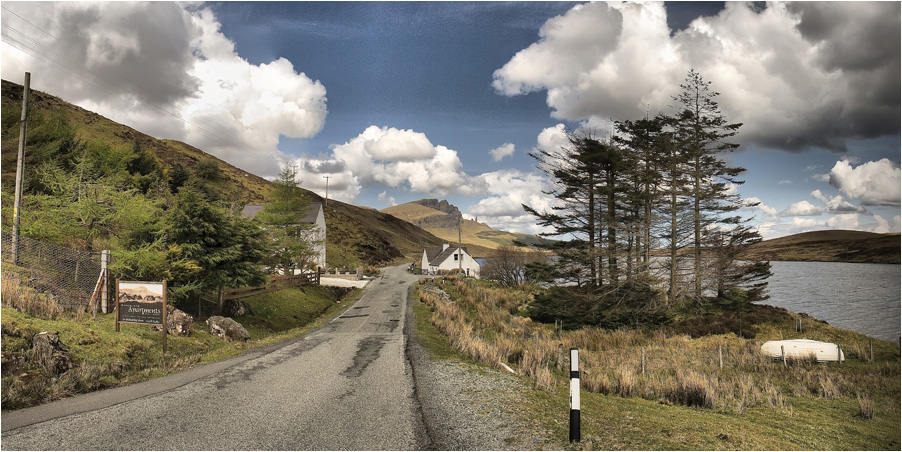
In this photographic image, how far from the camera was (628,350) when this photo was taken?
770 inches

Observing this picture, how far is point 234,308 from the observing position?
20797 millimetres

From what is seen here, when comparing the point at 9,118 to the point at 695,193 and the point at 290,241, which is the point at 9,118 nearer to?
the point at 290,241

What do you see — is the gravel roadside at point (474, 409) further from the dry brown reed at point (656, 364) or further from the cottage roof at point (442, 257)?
the cottage roof at point (442, 257)

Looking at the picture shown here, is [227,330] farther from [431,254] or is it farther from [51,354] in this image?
[431,254]

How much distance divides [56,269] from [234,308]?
25.7 feet

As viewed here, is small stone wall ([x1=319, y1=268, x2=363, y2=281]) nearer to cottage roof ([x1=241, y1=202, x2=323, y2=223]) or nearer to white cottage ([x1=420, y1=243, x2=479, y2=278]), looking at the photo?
cottage roof ([x1=241, y1=202, x2=323, y2=223])

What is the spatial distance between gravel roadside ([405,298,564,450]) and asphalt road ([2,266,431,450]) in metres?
0.30

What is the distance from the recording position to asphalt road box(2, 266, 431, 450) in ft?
17.6

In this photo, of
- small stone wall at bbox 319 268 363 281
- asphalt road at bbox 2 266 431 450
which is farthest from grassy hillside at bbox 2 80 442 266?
asphalt road at bbox 2 266 431 450

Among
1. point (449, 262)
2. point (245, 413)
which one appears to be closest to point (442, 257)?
point (449, 262)

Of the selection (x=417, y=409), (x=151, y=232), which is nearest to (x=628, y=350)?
(x=417, y=409)

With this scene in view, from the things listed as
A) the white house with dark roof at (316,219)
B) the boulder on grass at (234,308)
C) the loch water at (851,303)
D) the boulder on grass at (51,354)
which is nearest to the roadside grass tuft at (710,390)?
the boulder on grass at (51,354)

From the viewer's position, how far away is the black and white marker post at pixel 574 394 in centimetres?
498

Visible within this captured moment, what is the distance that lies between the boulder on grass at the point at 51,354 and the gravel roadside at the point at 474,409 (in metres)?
6.93
